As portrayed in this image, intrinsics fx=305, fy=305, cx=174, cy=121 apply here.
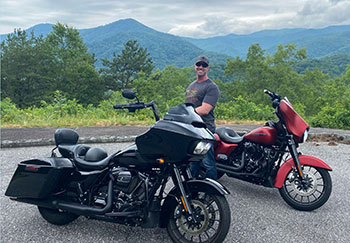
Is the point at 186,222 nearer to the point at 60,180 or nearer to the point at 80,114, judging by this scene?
the point at 60,180

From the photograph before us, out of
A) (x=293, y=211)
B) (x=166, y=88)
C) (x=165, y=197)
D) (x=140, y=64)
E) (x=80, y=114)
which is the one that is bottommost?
(x=166, y=88)

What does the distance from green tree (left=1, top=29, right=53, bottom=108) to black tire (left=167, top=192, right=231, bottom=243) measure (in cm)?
4066

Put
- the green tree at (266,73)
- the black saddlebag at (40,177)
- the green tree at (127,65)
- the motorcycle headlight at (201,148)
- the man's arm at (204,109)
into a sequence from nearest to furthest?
the motorcycle headlight at (201,148)
the black saddlebag at (40,177)
the man's arm at (204,109)
the green tree at (266,73)
the green tree at (127,65)

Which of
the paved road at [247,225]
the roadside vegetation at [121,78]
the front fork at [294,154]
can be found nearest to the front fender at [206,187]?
the paved road at [247,225]

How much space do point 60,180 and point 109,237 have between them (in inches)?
32.3

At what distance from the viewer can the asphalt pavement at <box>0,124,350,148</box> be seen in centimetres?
757

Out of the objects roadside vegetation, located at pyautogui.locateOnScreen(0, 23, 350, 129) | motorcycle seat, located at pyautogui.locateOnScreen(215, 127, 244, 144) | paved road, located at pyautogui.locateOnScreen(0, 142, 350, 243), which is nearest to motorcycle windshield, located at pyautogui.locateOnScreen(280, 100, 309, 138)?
motorcycle seat, located at pyautogui.locateOnScreen(215, 127, 244, 144)

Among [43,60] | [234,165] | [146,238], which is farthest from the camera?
[43,60]

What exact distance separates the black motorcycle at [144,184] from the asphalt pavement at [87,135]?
4.43m

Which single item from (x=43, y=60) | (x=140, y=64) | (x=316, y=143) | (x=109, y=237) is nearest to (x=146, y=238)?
(x=109, y=237)

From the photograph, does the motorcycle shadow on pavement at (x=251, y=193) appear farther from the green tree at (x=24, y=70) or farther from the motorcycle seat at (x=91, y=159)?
the green tree at (x=24, y=70)

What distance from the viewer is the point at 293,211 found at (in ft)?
13.1

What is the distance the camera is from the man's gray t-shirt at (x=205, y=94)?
166 inches

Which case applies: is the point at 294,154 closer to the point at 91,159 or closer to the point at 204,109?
the point at 204,109
